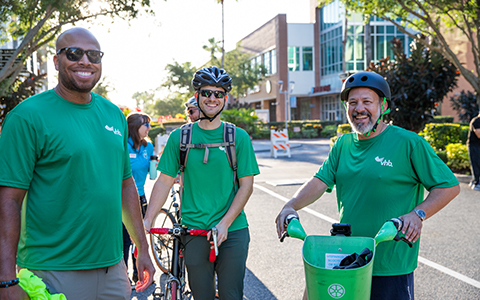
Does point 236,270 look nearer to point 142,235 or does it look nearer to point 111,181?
point 142,235

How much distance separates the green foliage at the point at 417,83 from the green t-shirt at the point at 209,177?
1332 centimetres

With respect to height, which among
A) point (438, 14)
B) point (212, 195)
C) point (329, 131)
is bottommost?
point (329, 131)

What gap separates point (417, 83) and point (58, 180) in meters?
15.4

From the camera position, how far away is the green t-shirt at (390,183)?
2756 millimetres

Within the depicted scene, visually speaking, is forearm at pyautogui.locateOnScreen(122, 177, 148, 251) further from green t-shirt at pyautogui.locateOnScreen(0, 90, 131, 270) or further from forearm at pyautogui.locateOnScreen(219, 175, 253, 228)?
forearm at pyautogui.locateOnScreen(219, 175, 253, 228)

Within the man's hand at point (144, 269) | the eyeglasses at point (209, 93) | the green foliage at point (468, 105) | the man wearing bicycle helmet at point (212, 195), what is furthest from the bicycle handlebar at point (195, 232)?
the green foliage at point (468, 105)

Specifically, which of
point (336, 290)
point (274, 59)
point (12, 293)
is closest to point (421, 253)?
point (336, 290)

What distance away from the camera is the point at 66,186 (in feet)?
7.80

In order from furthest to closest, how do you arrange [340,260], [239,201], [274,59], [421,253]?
[274,59], [421,253], [239,201], [340,260]

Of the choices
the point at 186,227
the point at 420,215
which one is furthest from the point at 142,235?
the point at 420,215

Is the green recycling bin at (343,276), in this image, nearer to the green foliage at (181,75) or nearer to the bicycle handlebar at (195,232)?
the bicycle handlebar at (195,232)

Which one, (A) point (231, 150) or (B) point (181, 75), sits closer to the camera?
(A) point (231, 150)

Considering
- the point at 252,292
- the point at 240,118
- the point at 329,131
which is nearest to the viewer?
the point at 252,292

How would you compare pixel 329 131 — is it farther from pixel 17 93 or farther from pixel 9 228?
pixel 9 228
